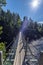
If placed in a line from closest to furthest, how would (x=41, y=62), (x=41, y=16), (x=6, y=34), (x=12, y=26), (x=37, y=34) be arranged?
(x=41, y=62), (x=41, y=16), (x=37, y=34), (x=6, y=34), (x=12, y=26)

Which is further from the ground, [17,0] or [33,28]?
[17,0]

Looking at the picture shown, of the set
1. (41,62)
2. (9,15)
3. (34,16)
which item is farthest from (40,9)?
(41,62)

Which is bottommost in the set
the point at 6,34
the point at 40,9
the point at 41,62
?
the point at 6,34

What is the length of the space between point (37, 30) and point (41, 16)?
2.86 ft

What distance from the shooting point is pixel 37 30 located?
831cm

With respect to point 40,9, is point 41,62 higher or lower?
lower

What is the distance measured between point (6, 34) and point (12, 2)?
2.86 meters

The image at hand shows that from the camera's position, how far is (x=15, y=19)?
12484 mm

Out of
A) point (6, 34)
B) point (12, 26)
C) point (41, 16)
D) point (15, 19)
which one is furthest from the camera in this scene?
point (15, 19)

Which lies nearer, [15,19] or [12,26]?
[12,26]

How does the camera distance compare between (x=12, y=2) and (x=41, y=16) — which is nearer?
(x=41, y=16)

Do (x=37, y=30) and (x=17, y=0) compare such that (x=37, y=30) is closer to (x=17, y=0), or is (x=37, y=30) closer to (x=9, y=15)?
(x=17, y=0)

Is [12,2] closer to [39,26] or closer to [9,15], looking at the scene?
[39,26]

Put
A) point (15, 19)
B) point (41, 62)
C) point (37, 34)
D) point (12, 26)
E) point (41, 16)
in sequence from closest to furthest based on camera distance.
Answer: point (41, 62) < point (41, 16) < point (37, 34) < point (12, 26) < point (15, 19)
